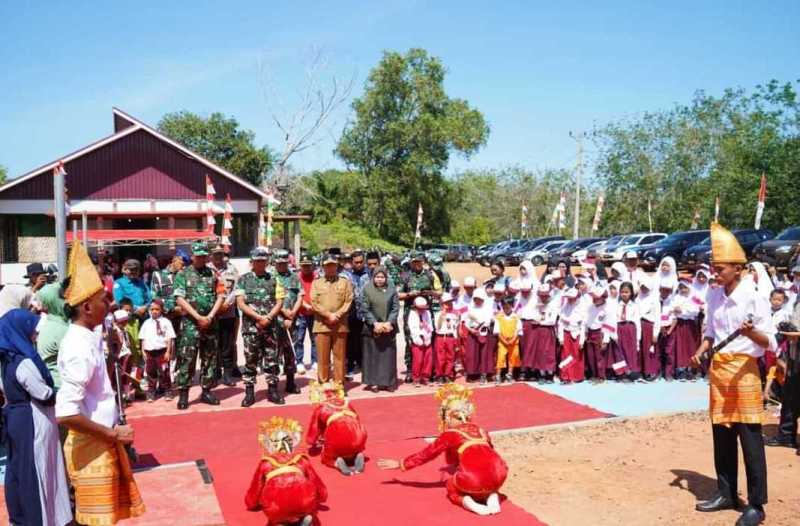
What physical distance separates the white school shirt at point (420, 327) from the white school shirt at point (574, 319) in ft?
6.17

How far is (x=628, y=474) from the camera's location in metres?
6.16

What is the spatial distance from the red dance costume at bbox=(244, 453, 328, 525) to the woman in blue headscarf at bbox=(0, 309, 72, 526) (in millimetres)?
1223

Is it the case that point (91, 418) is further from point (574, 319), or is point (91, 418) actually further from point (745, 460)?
point (574, 319)

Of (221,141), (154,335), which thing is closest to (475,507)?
(154,335)

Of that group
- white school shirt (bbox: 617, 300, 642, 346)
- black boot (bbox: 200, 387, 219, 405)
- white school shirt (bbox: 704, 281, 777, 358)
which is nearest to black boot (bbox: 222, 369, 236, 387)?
black boot (bbox: 200, 387, 219, 405)

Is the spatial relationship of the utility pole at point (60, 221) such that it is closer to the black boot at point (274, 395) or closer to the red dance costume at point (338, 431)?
the red dance costume at point (338, 431)

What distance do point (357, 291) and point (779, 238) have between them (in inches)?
718

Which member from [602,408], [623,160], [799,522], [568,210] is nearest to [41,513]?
[799,522]

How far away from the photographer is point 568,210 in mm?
61000

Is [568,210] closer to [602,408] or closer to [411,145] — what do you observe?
[411,145]

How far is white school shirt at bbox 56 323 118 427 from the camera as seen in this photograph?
3.36 m

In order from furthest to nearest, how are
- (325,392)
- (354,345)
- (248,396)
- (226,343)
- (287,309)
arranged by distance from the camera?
(354,345)
(226,343)
(287,309)
(248,396)
(325,392)

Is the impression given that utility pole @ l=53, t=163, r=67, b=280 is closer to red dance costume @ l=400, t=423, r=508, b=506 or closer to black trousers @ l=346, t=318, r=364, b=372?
red dance costume @ l=400, t=423, r=508, b=506

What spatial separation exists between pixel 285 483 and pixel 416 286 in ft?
18.2
